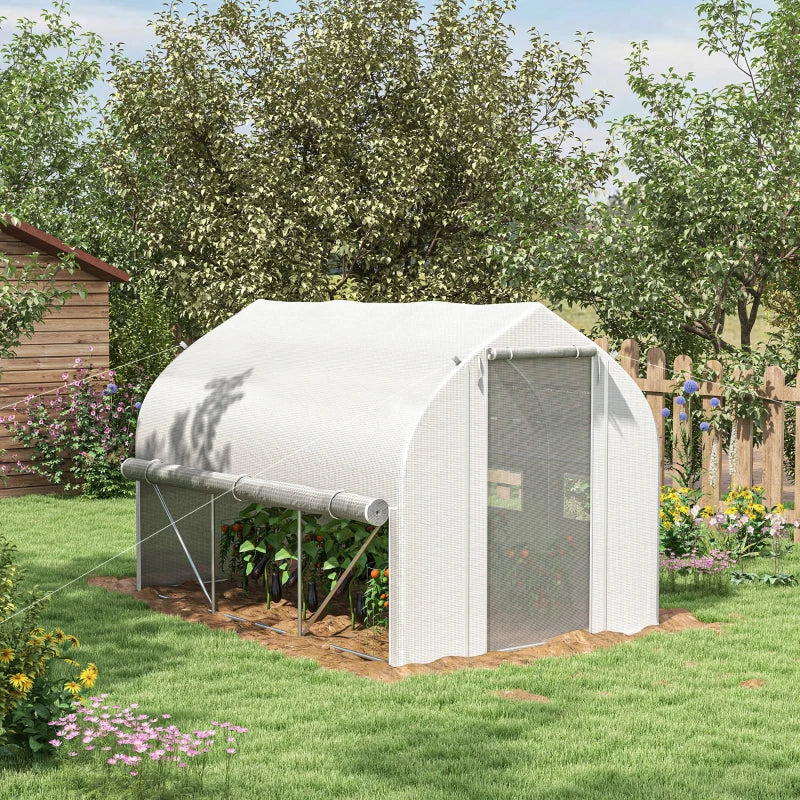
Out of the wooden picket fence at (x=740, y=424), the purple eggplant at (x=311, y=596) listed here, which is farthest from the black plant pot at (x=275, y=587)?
the wooden picket fence at (x=740, y=424)

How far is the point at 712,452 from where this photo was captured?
12781 millimetres

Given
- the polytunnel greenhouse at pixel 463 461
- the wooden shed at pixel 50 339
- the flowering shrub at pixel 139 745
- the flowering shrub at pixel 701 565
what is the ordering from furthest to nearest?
1. the wooden shed at pixel 50 339
2. the flowering shrub at pixel 701 565
3. the polytunnel greenhouse at pixel 463 461
4. the flowering shrub at pixel 139 745

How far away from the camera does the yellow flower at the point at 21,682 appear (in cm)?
565

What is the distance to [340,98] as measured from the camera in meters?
18.6

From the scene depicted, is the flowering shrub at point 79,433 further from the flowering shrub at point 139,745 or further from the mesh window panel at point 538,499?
the flowering shrub at point 139,745

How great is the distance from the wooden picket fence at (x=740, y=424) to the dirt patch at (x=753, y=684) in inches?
181

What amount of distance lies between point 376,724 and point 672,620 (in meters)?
3.39

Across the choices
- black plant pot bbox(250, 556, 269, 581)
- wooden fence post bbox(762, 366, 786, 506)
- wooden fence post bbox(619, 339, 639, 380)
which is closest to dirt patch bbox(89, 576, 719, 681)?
black plant pot bbox(250, 556, 269, 581)

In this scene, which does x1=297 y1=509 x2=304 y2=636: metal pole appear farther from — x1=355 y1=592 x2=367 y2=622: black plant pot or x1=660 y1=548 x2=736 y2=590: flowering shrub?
x1=660 y1=548 x2=736 y2=590: flowering shrub

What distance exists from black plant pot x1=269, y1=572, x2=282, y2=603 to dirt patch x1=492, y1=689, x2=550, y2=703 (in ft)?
9.45

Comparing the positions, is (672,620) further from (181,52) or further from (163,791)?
(181,52)

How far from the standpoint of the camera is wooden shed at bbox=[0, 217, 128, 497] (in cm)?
1573

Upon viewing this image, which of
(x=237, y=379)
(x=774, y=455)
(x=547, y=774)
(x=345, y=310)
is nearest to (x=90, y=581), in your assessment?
(x=237, y=379)

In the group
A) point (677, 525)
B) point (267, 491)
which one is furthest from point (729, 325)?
point (267, 491)
